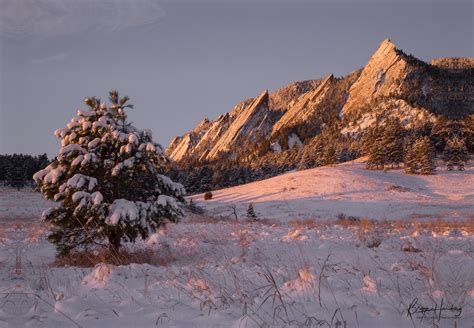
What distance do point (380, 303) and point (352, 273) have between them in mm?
1203

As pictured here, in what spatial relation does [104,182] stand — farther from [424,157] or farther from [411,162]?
[411,162]

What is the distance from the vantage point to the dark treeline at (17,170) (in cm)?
6544

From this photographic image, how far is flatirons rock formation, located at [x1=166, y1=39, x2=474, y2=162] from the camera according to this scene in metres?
94.2

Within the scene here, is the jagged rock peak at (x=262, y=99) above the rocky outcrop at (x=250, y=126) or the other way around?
above

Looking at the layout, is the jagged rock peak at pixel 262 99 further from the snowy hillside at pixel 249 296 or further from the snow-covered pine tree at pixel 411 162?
the snowy hillside at pixel 249 296

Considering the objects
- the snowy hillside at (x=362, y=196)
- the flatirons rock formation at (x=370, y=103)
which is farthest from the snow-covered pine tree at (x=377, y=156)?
the flatirons rock formation at (x=370, y=103)

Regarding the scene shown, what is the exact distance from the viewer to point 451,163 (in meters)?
55.0

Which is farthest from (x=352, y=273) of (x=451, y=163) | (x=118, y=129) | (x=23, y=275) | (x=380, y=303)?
(x=451, y=163)

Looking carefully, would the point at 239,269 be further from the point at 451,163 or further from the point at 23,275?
the point at 451,163

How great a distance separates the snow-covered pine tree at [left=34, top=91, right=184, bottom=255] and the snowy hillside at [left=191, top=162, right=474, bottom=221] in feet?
61.1

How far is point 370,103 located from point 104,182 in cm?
11744

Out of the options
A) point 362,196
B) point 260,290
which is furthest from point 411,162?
point 260,290

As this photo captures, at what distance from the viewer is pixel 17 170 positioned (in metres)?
65.6

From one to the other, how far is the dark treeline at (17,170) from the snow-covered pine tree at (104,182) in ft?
221
